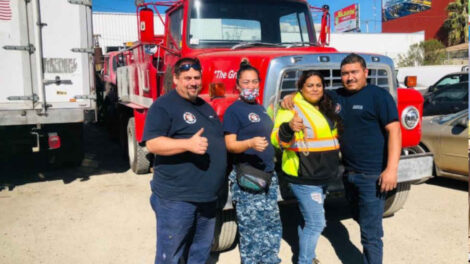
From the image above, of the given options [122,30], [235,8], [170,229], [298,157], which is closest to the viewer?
[170,229]

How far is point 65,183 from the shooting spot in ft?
21.4

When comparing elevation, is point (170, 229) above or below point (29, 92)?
below

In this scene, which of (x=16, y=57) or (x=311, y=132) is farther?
(x=16, y=57)

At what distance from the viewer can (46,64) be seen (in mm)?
5695

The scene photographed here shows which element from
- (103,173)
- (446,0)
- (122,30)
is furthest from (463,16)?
(103,173)

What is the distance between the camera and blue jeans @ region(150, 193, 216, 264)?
105 inches

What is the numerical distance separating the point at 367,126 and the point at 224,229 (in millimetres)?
1636

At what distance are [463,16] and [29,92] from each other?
45262 millimetres

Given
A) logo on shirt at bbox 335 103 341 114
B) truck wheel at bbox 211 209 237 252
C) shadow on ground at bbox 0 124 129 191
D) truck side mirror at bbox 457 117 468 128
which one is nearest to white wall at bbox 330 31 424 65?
shadow on ground at bbox 0 124 129 191

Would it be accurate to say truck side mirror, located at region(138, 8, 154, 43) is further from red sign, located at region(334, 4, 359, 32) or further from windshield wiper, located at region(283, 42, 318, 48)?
red sign, located at region(334, 4, 359, 32)

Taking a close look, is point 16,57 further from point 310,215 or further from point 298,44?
point 310,215

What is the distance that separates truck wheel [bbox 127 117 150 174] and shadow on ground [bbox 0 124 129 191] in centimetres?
48

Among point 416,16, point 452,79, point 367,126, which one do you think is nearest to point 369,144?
point 367,126

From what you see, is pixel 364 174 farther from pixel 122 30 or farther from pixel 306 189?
pixel 122 30
